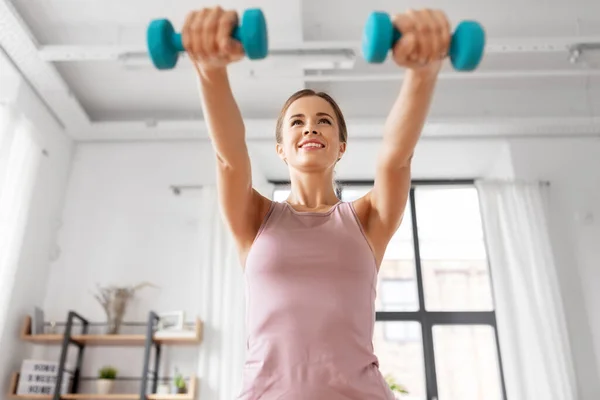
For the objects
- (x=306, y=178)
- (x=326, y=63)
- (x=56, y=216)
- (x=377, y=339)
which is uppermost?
(x=326, y=63)

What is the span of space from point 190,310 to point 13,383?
3.87ft

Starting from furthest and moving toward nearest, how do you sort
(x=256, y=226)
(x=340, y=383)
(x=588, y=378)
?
(x=588, y=378) < (x=256, y=226) < (x=340, y=383)

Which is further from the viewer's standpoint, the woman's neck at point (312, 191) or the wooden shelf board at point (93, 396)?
the wooden shelf board at point (93, 396)

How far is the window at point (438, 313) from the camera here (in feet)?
14.4

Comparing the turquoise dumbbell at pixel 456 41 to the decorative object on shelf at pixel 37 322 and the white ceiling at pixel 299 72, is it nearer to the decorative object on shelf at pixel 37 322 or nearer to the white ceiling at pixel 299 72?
the white ceiling at pixel 299 72

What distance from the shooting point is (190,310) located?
4.12 meters

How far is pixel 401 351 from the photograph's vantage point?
4.46 m

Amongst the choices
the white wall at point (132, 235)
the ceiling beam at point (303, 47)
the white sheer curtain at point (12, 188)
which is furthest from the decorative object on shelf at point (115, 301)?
the ceiling beam at point (303, 47)

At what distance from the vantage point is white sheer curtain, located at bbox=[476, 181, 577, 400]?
152 inches

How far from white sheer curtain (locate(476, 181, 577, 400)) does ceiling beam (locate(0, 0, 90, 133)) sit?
10.3 feet

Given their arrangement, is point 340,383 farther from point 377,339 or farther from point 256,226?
point 377,339

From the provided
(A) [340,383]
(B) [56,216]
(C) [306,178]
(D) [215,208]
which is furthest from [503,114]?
(A) [340,383]

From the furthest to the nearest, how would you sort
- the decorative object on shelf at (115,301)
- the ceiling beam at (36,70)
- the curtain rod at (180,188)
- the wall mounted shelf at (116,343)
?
the curtain rod at (180,188)
the decorative object on shelf at (115,301)
the wall mounted shelf at (116,343)
the ceiling beam at (36,70)

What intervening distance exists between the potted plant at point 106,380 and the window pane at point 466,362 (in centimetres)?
232
